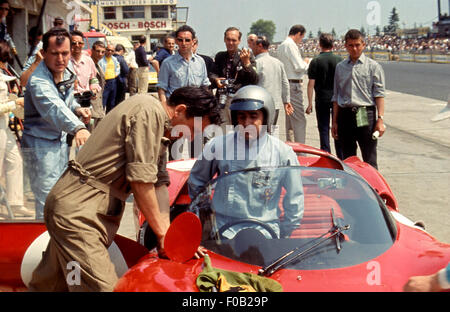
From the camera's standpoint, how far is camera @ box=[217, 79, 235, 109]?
746 centimetres

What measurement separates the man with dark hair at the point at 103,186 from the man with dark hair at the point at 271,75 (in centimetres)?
468

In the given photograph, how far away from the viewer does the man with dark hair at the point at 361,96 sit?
633 centimetres

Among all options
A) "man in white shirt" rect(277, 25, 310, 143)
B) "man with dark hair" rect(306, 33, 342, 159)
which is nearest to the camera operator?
"man in white shirt" rect(277, 25, 310, 143)

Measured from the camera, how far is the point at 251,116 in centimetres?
376

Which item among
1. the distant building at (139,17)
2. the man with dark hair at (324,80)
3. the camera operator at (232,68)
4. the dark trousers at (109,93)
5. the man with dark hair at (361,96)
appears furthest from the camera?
the distant building at (139,17)

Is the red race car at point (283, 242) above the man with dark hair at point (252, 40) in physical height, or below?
below

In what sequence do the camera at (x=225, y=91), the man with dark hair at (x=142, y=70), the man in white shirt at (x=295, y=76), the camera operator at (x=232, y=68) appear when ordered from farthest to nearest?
the man with dark hair at (x=142, y=70) < the man in white shirt at (x=295, y=76) < the camera at (x=225, y=91) < the camera operator at (x=232, y=68)

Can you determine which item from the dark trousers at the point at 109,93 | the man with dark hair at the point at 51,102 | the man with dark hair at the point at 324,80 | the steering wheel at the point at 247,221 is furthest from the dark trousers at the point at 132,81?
the steering wheel at the point at 247,221

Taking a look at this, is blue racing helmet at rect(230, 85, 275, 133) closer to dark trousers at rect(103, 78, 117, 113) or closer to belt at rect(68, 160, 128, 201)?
belt at rect(68, 160, 128, 201)

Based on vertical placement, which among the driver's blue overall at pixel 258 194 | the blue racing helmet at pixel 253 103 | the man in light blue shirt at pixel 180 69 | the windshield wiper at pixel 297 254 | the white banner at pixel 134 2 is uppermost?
the white banner at pixel 134 2

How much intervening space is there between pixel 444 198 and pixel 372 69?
67.2 inches

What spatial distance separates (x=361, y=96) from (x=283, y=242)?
3811 mm

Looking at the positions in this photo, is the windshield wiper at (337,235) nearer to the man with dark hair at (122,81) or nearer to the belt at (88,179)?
the belt at (88,179)

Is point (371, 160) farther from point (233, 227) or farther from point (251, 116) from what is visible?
point (233, 227)
